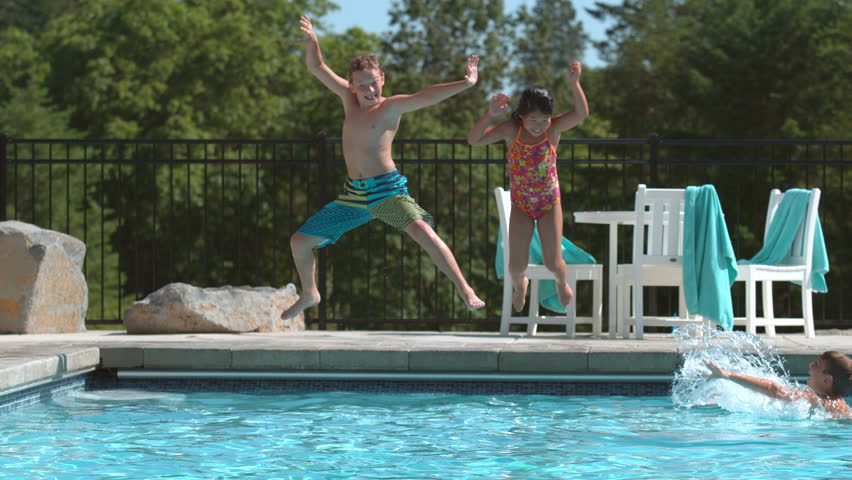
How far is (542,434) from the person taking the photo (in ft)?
15.8

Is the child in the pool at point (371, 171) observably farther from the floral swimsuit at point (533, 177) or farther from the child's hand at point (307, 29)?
the floral swimsuit at point (533, 177)

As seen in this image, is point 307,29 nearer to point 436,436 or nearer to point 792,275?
point 436,436

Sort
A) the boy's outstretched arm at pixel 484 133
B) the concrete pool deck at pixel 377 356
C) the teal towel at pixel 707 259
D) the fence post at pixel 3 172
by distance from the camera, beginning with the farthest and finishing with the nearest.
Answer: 1. the fence post at pixel 3 172
2. the teal towel at pixel 707 259
3. the concrete pool deck at pixel 377 356
4. the boy's outstretched arm at pixel 484 133

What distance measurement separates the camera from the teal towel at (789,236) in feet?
23.8

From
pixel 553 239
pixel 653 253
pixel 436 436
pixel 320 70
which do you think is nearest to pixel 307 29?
pixel 320 70

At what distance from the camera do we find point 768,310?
24.2ft

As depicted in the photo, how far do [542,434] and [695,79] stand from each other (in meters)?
22.8

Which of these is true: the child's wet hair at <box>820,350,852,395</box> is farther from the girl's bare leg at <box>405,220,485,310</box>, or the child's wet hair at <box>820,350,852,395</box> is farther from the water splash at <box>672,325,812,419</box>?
the girl's bare leg at <box>405,220,485,310</box>

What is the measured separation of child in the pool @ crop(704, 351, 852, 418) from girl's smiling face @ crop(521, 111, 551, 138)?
1519mm

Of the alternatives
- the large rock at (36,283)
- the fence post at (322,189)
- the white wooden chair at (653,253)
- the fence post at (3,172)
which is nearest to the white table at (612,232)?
the white wooden chair at (653,253)

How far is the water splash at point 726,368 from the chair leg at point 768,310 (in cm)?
110

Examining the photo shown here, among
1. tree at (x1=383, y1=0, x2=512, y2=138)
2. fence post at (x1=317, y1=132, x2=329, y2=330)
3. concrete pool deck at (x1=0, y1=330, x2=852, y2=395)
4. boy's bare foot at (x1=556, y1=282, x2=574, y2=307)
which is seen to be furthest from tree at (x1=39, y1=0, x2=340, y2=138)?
boy's bare foot at (x1=556, y1=282, x2=574, y2=307)

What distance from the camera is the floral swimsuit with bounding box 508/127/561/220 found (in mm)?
5758

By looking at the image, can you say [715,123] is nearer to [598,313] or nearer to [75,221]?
[75,221]
